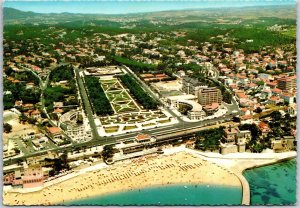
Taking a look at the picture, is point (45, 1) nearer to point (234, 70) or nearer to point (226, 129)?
point (226, 129)

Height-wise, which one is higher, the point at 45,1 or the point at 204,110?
the point at 45,1

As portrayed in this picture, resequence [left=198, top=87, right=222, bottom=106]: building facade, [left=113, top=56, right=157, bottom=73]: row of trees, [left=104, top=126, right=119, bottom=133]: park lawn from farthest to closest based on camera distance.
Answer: [left=113, top=56, right=157, bottom=73]: row of trees
[left=198, top=87, right=222, bottom=106]: building facade
[left=104, top=126, right=119, bottom=133]: park lawn

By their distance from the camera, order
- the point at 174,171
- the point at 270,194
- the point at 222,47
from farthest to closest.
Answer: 1. the point at 222,47
2. the point at 174,171
3. the point at 270,194

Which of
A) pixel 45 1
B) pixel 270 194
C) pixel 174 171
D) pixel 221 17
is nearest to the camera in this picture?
pixel 270 194

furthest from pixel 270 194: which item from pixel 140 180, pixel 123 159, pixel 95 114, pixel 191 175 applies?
pixel 95 114

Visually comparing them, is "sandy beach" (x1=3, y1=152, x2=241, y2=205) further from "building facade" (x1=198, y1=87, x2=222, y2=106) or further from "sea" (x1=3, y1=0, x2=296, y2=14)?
→ "sea" (x1=3, y1=0, x2=296, y2=14)

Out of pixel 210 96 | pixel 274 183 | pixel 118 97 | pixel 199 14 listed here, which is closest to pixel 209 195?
pixel 274 183

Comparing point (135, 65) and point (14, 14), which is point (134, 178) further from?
point (135, 65)

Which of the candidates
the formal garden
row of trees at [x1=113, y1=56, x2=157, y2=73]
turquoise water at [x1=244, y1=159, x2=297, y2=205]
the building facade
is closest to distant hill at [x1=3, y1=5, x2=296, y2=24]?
the building facade
